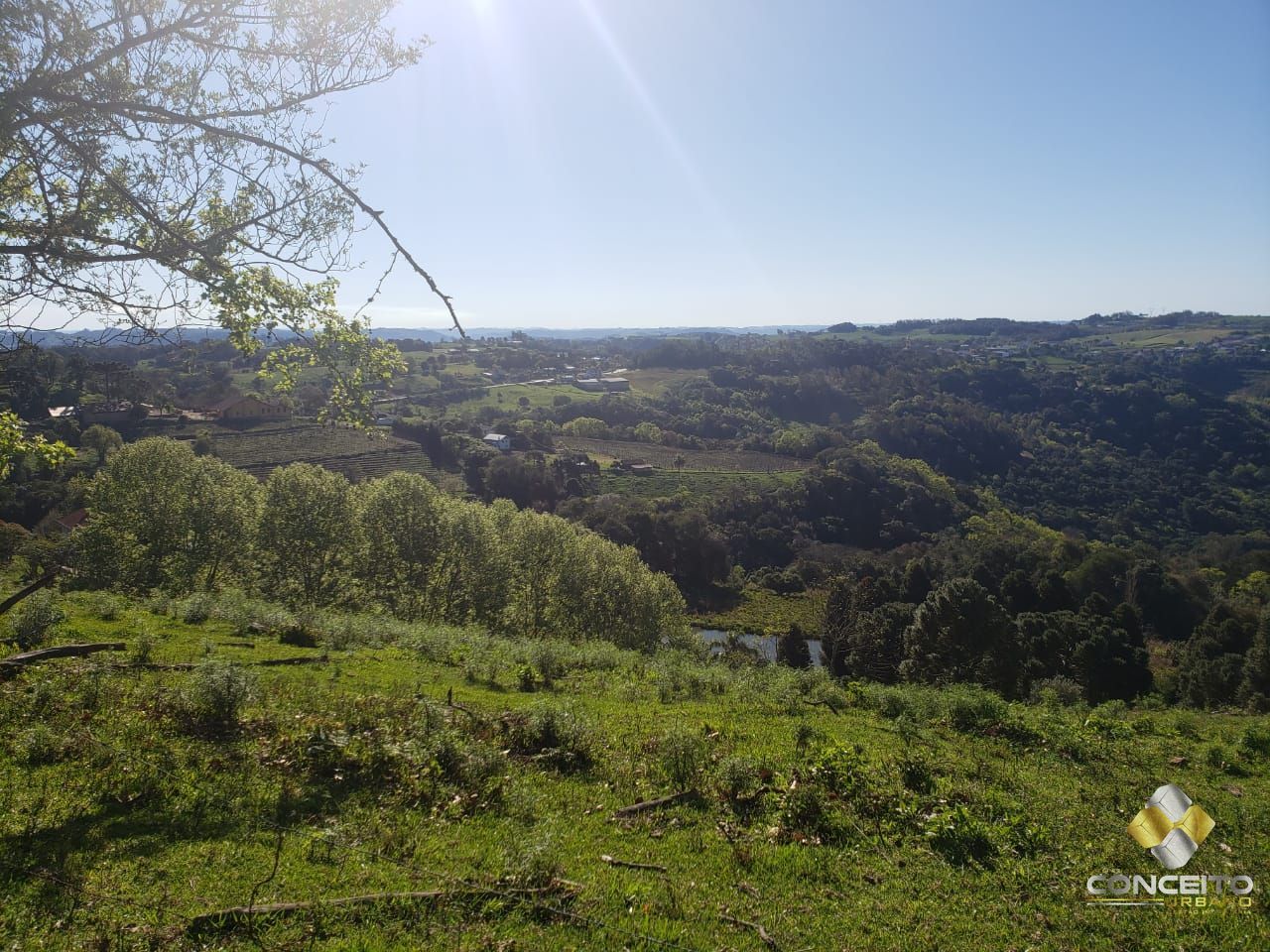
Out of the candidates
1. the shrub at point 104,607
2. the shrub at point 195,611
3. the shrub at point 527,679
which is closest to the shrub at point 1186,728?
the shrub at point 527,679

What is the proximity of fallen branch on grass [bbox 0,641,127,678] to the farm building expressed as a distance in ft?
316

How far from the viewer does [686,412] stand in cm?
15150

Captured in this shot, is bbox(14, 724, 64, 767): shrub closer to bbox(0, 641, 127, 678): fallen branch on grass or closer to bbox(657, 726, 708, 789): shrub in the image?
bbox(0, 641, 127, 678): fallen branch on grass

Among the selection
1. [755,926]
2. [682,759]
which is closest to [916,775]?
[682,759]

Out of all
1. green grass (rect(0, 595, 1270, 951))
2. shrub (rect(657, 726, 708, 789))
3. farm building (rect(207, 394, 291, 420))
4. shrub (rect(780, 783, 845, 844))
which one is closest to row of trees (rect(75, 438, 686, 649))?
green grass (rect(0, 595, 1270, 951))

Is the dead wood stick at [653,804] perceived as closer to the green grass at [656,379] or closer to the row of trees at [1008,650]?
the row of trees at [1008,650]

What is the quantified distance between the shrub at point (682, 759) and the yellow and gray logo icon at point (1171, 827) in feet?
17.9

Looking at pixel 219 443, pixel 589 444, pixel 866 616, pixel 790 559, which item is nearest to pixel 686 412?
pixel 589 444

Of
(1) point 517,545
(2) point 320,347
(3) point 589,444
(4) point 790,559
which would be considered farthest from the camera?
(3) point 589,444

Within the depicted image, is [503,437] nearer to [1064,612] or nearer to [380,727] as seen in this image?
[1064,612]

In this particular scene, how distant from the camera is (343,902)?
16.5 feet

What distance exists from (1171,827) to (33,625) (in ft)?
59.9

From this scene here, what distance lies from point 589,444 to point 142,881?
117m

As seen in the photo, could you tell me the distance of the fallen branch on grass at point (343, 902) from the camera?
467cm
